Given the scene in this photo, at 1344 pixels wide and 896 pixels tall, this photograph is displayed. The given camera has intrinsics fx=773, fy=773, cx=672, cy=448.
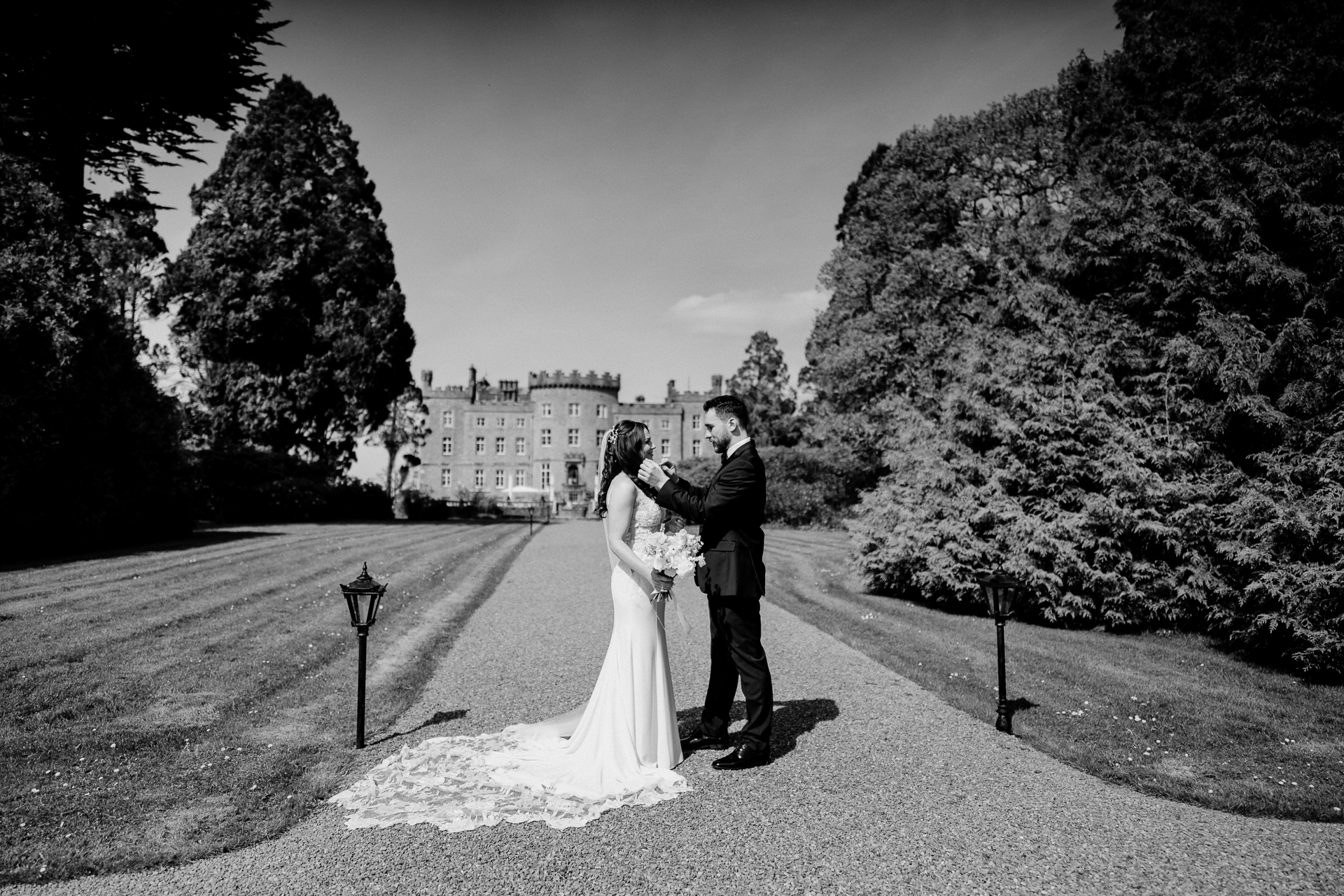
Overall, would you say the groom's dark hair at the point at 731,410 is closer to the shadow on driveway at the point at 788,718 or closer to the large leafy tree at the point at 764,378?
the shadow on driveway at the point at 788,718

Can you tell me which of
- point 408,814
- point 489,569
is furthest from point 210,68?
point 408,814

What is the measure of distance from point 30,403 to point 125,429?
2.78 meters

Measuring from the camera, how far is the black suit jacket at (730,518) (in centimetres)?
498

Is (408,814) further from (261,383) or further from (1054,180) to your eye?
(261,383)

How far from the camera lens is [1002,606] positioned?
590 centimetres

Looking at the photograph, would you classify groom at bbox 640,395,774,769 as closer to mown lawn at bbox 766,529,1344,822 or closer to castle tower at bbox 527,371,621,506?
mown lawn at bbox 766,529,1344,822

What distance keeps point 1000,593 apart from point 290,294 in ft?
92.3

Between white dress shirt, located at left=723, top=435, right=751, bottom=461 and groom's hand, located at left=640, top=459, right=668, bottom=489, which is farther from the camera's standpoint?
white dress shirt, located at left=723, top=435, right=751, bottom=461

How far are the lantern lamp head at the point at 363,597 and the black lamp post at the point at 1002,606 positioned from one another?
14.9 feet

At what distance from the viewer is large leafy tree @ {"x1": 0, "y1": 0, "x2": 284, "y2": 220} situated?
14.2m

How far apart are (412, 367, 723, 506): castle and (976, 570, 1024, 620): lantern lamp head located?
58943 millimetres

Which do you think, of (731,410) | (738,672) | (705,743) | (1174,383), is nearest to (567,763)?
(705,743)

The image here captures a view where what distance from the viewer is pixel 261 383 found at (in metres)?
26.9

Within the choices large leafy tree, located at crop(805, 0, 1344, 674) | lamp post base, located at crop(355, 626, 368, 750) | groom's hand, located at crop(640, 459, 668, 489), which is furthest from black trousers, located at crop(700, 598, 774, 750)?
large leafy tree, located at crop(805, 0, 1344, 674)
